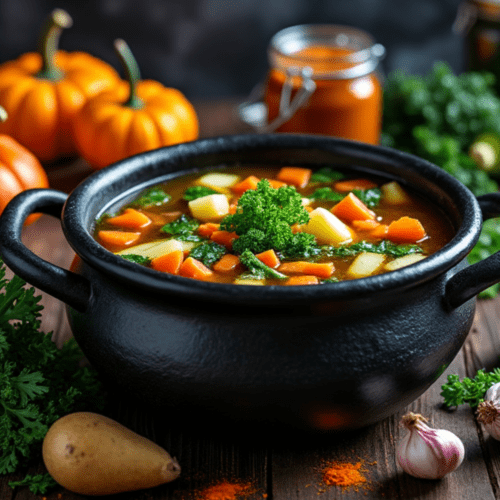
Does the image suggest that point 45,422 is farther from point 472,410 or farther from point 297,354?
point 472,410

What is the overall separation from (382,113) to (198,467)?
10.3 ft

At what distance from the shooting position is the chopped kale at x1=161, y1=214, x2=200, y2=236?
2.76 metres

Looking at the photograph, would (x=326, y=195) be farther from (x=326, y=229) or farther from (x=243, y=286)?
(x=243, y=286)

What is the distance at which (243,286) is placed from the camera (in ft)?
6.64

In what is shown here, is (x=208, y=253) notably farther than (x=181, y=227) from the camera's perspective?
No

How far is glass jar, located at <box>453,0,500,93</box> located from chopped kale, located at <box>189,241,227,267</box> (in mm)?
A: 3222

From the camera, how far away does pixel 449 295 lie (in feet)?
7.60

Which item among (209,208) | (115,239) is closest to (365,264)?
(209,208)

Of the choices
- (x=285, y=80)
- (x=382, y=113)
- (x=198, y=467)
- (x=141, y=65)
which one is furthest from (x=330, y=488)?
(x=141, y=65)

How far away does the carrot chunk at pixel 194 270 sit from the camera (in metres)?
2.45

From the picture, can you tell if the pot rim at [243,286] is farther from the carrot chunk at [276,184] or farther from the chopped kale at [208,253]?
the chopped kale at [208,253]

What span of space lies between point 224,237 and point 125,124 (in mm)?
2010

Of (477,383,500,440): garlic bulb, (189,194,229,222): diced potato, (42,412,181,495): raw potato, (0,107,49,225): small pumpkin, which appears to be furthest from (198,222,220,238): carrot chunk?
(0,107,49,225): small pumpkin

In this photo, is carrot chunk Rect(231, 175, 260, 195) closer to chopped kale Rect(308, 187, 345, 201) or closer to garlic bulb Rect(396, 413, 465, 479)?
chopped kale Rect(308, 187, 345, 201)
